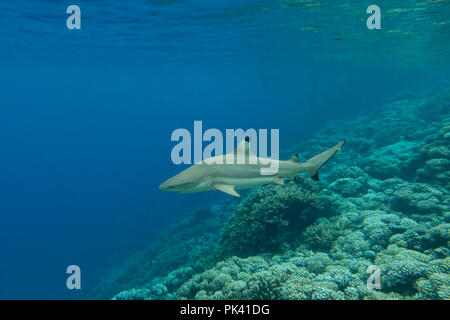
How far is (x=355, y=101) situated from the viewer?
252 ft

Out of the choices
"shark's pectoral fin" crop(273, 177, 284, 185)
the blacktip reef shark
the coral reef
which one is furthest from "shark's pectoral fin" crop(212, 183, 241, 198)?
the coral reef

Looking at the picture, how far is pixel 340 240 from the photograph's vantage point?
7.47 m

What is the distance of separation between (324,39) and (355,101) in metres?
54.7

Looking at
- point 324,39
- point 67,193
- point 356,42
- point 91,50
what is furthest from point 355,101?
point 67,193

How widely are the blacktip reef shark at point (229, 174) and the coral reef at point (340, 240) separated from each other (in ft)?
7.56

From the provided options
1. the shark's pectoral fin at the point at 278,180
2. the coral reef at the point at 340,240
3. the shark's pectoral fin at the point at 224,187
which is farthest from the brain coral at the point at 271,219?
the shark's pectoral fin at the point at 224,187

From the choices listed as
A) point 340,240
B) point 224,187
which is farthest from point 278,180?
point 340,240

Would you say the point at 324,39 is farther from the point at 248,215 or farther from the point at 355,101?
the point at 355,101

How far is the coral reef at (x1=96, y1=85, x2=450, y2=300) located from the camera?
205 inches

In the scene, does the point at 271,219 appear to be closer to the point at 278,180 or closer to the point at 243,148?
the point at 278,180

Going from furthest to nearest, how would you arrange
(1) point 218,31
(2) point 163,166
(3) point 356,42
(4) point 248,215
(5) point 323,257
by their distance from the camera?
(2) point 163,166
(3) point 356,42
(1) point 218,31
(4) point 248,215
(5) point 323,257

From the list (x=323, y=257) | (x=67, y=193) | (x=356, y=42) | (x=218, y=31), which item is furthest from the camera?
(x=67, y=193)

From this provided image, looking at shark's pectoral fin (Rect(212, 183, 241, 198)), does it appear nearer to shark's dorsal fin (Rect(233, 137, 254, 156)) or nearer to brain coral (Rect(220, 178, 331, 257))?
shark's dorsal fin (Rect(233, 137, 254, 156))

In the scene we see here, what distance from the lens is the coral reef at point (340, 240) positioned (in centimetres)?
520
